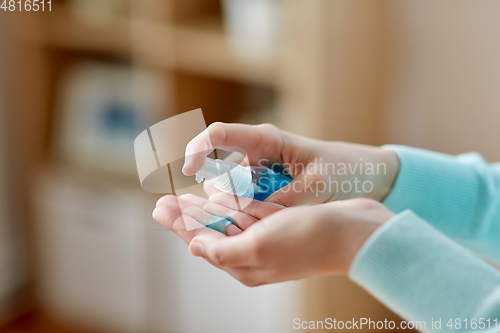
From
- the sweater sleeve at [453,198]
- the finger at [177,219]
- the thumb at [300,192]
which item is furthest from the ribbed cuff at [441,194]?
the finger at [177,219]

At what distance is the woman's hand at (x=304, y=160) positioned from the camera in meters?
0.32

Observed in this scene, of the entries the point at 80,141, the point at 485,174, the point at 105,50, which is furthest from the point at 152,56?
the point at 485,174

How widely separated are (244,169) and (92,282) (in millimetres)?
743

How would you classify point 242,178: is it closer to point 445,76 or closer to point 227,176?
point 227,176

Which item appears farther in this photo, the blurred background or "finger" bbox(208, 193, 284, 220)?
the blurred background

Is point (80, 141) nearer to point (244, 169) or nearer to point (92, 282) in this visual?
point (92, 282)

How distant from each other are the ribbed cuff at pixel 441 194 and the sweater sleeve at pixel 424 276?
0.67ft

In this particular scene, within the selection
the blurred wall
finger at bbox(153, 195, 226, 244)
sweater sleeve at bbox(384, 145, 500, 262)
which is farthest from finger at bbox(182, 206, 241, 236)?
the blurred wall

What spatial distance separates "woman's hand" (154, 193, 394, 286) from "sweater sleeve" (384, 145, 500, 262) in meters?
0.20

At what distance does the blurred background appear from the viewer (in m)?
0.70

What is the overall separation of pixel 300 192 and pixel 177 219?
4.1 inches

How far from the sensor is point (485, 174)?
49cm

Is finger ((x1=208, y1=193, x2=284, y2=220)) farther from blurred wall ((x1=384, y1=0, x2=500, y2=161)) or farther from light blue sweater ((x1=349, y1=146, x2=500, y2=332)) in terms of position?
blurred wall ((x1=384, y1=0, x2=500, y2=161))

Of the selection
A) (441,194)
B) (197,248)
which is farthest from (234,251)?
(441,194)
